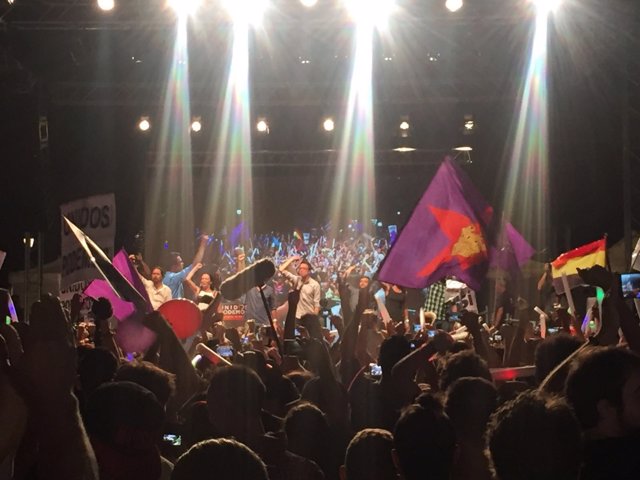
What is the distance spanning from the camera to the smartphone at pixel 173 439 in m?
4.13

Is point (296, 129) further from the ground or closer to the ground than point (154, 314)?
further from the ground

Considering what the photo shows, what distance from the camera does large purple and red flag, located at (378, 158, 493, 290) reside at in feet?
25.0

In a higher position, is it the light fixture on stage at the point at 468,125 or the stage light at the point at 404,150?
the light fixture on stage at the point at 468,125

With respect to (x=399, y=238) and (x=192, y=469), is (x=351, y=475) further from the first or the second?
(x=399, y=238)

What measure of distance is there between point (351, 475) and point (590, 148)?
670 inches

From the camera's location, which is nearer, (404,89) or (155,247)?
(404,89)

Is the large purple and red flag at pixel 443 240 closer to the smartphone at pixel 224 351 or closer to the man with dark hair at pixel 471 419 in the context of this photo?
the smartphone at pixel 224 351

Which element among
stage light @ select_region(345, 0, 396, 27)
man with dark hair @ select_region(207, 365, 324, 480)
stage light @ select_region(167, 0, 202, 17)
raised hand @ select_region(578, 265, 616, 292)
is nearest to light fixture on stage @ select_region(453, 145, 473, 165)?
stage light @ select_region(345, 0, 396, 27)

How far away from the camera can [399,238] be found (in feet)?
24.9

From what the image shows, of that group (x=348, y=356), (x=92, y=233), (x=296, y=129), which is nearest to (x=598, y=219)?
(x=296, y=129)

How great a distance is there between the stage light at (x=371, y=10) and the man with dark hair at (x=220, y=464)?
12399mm

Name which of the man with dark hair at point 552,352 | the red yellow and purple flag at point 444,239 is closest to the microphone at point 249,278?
the red yellow and purple flag at point 444,239

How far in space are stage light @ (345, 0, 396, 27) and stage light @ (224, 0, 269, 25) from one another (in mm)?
1285

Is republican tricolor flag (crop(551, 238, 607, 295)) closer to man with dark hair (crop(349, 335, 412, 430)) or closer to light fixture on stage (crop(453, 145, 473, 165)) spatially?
man with dark hair (crop(349, 335, 412, 430))
